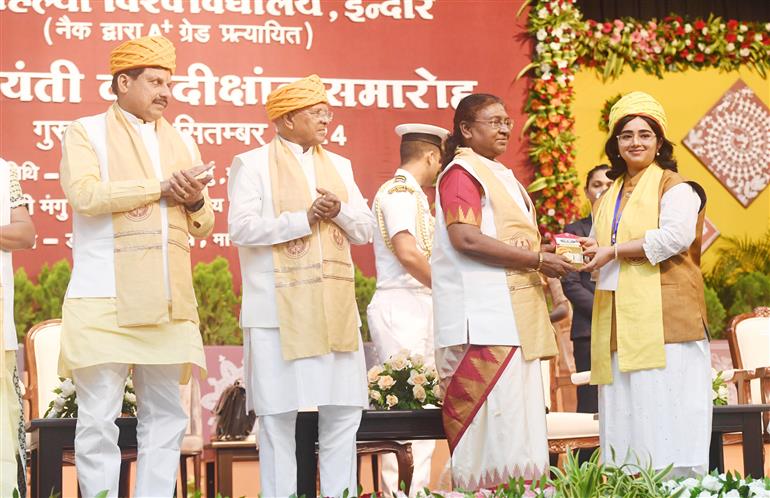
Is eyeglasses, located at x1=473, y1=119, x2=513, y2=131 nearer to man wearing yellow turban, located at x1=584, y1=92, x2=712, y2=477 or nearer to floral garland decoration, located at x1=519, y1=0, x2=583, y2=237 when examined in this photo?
man wearing yellow turban, located at x1=584, y1=92, x2=712, y2=477

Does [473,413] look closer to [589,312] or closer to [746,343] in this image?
[589,312]

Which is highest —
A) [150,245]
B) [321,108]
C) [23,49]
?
[23,49]

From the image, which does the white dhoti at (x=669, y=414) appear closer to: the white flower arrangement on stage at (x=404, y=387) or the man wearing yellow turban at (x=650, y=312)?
the man wearing yellow turban at (x=650, y=312)

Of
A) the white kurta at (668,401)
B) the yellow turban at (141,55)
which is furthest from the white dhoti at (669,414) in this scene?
the yellow turban at (141,55)

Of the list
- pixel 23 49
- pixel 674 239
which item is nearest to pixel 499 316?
pixel 674 239

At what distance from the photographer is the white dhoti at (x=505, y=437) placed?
3.83m

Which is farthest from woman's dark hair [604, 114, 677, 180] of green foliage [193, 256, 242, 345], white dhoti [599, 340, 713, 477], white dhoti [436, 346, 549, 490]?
green foliage [193, 256, 242, 345]

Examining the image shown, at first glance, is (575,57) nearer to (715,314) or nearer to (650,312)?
(715,314)

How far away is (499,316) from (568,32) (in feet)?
16.6

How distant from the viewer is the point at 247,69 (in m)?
8.12

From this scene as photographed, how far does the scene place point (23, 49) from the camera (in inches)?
310

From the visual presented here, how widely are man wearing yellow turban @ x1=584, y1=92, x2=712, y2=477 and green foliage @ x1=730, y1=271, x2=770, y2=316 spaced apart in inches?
173

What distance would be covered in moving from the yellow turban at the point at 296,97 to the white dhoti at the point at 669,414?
1477mm

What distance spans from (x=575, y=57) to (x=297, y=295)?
16.8ft
